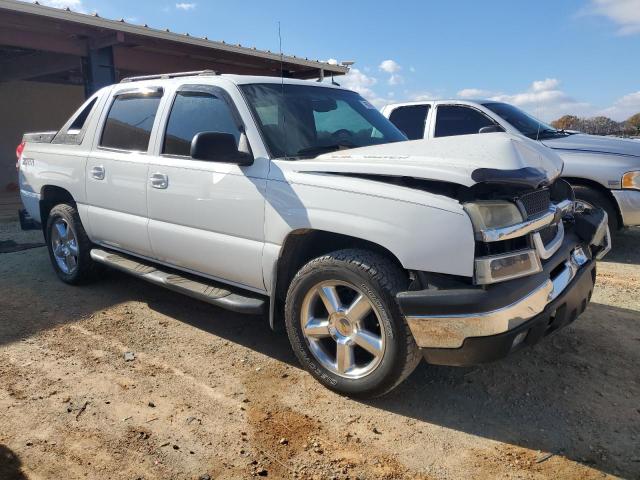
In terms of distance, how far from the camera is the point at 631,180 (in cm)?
584

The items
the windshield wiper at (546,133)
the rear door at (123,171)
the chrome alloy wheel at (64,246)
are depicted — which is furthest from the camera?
the windshield wiper at (546,133)

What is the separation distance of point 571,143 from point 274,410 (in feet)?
17.2

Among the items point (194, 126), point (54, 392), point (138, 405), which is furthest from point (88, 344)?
point (194, 126)

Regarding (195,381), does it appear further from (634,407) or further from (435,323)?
(634,407)

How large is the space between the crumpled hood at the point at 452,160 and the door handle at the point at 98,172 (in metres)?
2.17

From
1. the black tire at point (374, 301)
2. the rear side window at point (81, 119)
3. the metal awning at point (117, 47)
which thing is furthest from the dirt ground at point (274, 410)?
the metal awning at point (117, 47)

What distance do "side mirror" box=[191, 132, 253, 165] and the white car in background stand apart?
282 cm

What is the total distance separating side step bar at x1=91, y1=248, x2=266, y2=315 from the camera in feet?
11.3

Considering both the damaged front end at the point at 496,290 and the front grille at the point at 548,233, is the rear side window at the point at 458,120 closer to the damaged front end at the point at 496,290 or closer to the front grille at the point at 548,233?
the front grille at the point at 548,233

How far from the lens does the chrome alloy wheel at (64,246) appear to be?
5.19 meters

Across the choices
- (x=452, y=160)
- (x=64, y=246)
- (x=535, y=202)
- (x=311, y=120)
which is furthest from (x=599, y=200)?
(x=64, y=246)

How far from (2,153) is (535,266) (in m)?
17.0

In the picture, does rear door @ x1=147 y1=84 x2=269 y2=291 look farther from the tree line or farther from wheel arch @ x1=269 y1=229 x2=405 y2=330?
the tree line

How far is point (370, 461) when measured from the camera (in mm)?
2529
